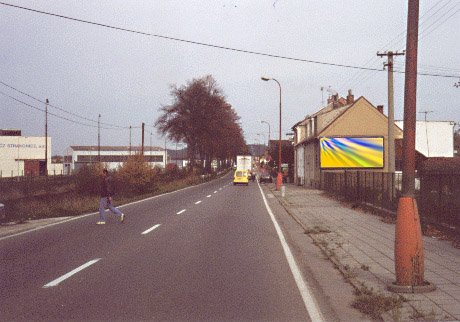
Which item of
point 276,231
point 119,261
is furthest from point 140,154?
point 119,261

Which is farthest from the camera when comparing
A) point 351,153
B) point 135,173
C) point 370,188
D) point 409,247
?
point 351,153

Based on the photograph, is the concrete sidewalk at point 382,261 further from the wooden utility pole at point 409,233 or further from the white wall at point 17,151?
the white wall at point 17,151

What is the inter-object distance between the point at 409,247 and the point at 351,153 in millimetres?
29928

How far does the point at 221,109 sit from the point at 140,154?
32413mm

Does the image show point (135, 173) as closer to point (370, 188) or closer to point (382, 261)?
point (370, 188)

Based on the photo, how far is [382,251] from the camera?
9344 mm

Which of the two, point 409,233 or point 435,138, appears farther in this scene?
point 435,138

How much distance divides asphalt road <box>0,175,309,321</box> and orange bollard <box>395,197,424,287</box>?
1417 mm

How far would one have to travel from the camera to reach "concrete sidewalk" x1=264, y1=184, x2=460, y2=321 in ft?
17.3

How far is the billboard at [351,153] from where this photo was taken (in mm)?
35031

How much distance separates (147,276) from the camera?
7.10 metres

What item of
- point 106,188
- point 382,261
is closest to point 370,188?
point 106,188

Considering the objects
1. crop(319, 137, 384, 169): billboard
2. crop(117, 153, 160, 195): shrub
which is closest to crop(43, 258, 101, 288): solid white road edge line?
crop(117, 153, 160, 195): shrub

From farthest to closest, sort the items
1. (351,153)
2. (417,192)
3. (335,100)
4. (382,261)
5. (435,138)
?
1. (335,100)
2. (435,138)
3. (351,153)
4. (417,192)
5. (382,261)
